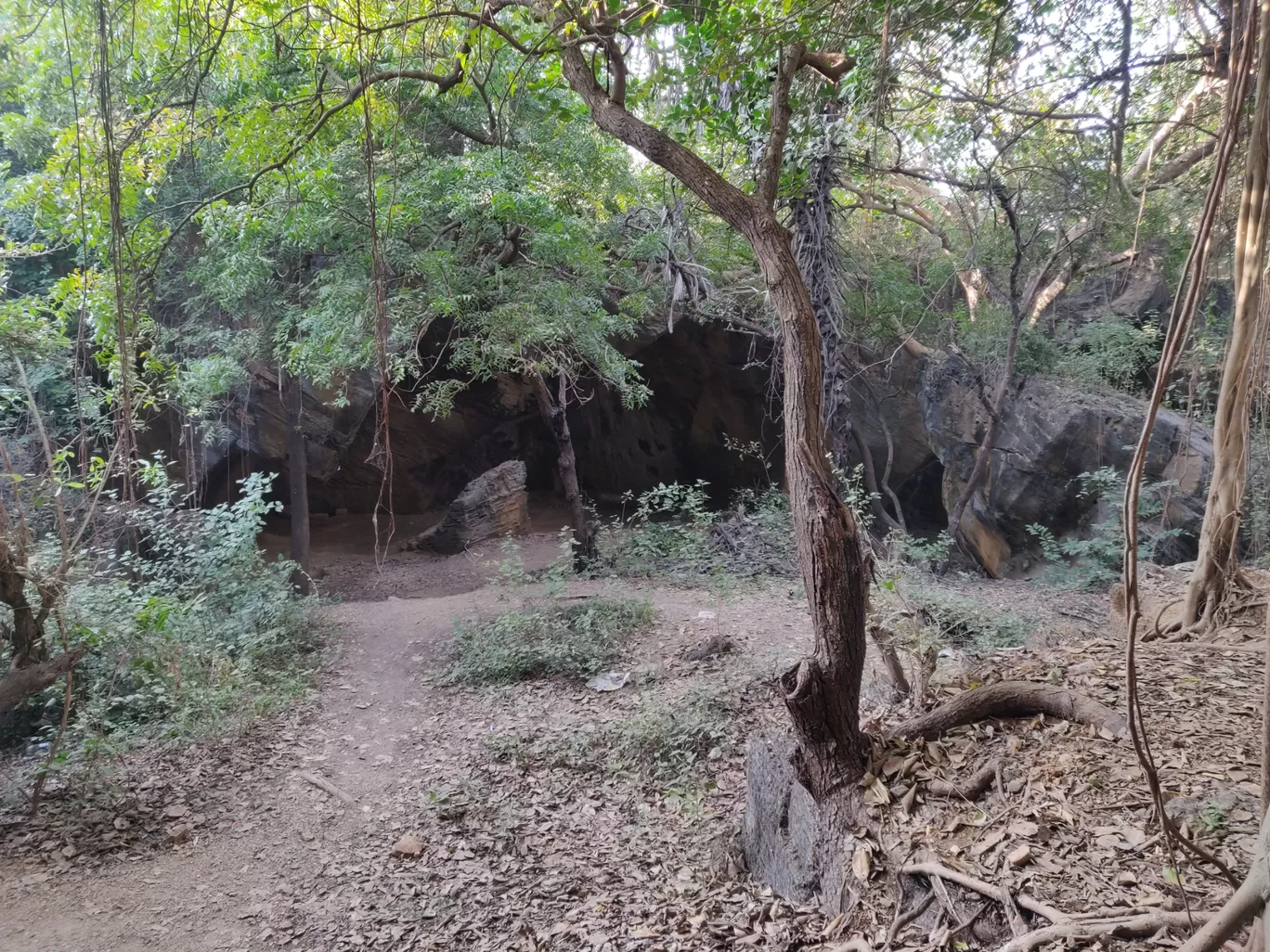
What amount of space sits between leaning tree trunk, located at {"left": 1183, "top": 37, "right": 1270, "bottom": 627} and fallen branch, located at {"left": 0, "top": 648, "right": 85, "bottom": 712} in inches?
220

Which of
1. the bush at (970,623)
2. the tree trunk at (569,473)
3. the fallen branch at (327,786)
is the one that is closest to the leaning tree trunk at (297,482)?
the tree trunk at (569,473)

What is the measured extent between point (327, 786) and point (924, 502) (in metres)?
12.3

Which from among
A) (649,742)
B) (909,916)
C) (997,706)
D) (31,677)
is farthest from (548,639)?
(909,916)

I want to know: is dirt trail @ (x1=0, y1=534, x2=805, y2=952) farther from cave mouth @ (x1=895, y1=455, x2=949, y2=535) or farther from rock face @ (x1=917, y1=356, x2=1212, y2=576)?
cave mouth @ (x1=895, y1=455, x2=949, y2=535)

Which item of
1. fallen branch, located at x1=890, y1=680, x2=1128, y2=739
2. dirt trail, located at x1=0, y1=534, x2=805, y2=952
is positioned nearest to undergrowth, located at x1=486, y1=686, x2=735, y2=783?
dirt trail, located at x1=0, y1=534, x2=805, y2=952

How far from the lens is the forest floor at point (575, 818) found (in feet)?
7.80

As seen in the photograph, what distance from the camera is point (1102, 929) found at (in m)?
1.88

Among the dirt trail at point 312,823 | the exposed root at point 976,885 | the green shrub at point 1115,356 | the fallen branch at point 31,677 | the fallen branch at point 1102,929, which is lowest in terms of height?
the dirt trail at point 312,823

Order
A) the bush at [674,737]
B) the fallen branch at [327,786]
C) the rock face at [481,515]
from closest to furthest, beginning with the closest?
the bush at [674,737] → the fallen branch at [327,786] → the rock face at [481,515]

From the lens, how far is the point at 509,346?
26.6 ft

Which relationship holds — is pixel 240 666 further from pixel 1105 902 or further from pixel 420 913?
pixel 1105 902

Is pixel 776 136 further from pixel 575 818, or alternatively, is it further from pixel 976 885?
pixel 575 818

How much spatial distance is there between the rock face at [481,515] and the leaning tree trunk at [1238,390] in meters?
10.4

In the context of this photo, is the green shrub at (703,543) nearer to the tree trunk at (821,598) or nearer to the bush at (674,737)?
the bush at (674,737)
